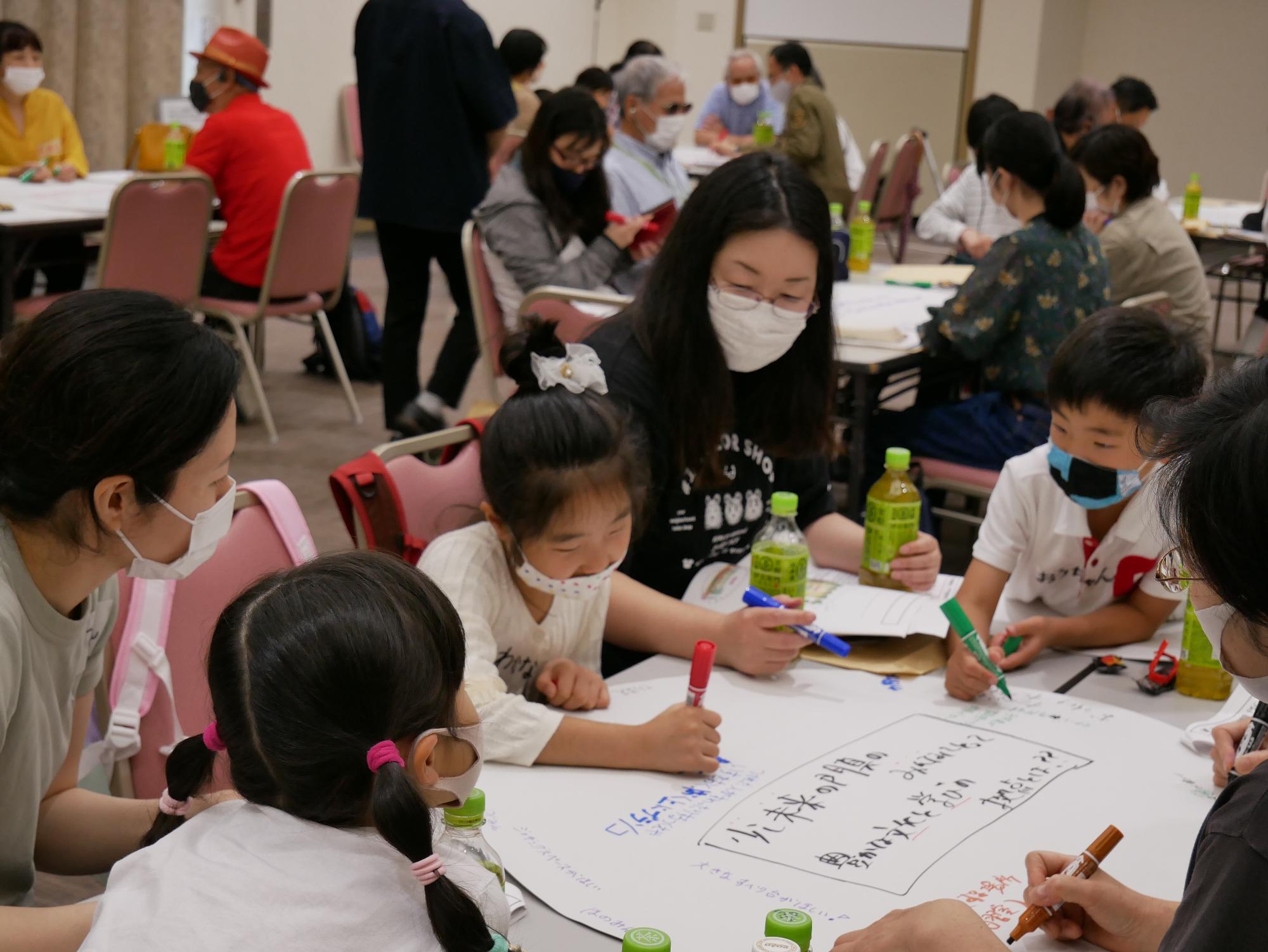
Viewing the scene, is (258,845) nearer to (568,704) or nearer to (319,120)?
(568,704)

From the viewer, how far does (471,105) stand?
465cm

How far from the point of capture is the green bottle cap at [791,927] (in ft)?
3.43

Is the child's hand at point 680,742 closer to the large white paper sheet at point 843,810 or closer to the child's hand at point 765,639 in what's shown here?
the large white paper sheet at point 843,810

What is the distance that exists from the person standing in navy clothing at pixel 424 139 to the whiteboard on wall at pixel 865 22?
6.43 meters

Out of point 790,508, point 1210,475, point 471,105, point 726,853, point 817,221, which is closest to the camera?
point 1210,475

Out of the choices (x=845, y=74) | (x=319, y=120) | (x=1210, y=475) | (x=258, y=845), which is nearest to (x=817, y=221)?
(x=1210, y=475)

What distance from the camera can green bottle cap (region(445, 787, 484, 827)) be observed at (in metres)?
1.18

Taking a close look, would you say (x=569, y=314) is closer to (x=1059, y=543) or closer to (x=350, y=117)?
(x=1059, y=543)

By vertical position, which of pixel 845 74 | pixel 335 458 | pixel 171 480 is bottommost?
pixel 335 458

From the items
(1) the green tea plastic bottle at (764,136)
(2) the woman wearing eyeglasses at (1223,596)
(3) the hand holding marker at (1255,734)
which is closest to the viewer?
(2) the woman wearing eyeglasses at (1223,596)

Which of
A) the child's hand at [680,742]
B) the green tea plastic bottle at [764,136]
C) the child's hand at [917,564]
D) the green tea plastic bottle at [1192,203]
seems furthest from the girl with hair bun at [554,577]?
the green tea plastic bottle at [1192,203]

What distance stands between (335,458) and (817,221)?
120 inches

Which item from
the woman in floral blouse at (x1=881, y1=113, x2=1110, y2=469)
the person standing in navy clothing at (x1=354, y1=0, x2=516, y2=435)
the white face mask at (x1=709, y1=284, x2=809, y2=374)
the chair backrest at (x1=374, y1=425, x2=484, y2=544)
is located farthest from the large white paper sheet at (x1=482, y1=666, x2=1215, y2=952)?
the person standing in navy clothing at (x1=354, y1=0, x2=516, y2=435)

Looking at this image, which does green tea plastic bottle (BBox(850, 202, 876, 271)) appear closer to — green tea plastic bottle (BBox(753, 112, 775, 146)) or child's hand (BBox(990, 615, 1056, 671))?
green tea plastic bottle (BBox(753, 112, 775, 146))
